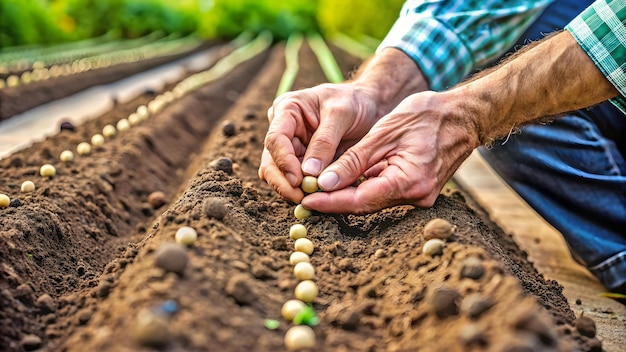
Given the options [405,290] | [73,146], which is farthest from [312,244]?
[73,146]

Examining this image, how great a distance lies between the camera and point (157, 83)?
847cm

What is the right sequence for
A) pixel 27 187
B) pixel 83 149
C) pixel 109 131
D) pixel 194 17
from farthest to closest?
pixel 194 17 → pixel 109 131 → pixel 83 149 → pixel 27 187

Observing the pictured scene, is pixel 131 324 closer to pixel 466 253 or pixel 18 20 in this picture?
pixel 466 253

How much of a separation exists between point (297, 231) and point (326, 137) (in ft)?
1.39

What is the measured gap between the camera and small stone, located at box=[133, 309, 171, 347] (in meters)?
1.24

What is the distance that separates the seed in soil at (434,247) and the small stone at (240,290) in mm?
590

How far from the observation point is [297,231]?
215cm

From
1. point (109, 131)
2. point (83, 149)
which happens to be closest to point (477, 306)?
point (83, 149)

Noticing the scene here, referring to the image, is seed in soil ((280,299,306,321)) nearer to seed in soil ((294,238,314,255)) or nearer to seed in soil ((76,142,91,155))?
seed in soil ((294,238,314,255))

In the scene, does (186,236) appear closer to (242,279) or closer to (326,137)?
(242,279)

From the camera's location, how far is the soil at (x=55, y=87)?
5613 mm

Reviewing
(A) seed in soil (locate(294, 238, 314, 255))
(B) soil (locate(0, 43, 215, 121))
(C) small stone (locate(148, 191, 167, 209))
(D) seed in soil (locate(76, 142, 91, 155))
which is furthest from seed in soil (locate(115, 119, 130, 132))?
(A) seed in soil (locate(294, 238, 314, 255))

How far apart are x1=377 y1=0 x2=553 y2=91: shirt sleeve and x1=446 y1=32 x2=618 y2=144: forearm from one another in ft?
2.75

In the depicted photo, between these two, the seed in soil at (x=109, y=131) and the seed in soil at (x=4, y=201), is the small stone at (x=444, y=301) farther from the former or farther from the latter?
the seed in soil at (x=109, y=131)
